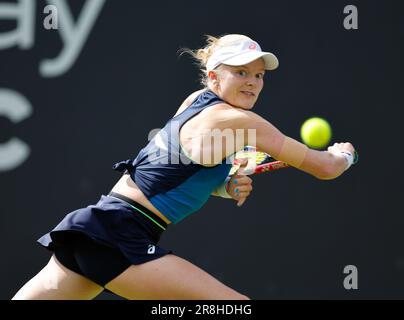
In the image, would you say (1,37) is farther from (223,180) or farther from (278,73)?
(223,180)

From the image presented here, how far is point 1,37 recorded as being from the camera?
495cm

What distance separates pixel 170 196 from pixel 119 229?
0.84 feet

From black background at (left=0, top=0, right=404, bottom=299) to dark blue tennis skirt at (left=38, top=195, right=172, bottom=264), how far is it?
5.36 ft

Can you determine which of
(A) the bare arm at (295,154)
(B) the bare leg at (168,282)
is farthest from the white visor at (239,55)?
A: (B) the bare leg at (168,282)

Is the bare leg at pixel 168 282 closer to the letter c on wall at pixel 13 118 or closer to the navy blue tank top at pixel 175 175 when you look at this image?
the navy blue tank top at pixel 175 175

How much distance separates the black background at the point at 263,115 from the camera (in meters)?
4.99

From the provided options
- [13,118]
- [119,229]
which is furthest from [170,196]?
[13,118]

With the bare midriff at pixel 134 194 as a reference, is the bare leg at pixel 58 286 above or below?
below

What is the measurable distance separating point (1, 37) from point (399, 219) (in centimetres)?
271

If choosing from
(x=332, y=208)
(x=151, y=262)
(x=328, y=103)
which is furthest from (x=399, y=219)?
(x=151, y=262)

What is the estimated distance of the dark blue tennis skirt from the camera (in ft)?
10.6

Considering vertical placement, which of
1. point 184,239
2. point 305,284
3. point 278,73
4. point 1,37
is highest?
point 1,37

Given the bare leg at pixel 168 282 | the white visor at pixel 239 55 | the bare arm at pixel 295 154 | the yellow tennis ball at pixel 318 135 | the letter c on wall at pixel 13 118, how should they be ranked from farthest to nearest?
the letter c on wall at pixel 13 118
the yellow tennis ball at pixel 318 135
the white visor at pixel 239 55
the bare arm at pixel 295 154
the bare leg at pixel 168 282

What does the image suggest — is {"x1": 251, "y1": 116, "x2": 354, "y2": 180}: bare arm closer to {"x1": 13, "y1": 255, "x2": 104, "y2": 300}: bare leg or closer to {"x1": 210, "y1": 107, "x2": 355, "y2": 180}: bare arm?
{"x1": 210, "y1": 107, "x2": 355, "y2": 180}: bare arm
